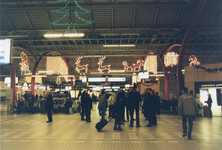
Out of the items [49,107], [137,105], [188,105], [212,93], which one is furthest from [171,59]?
[188,105]

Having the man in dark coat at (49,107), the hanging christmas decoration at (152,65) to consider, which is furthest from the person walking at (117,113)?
the hanging christmas decoration at (152,65)

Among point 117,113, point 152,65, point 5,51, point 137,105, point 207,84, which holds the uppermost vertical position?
point 152,65

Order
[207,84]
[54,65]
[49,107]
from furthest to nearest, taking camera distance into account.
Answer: [54,65], [207,84], [49,107]

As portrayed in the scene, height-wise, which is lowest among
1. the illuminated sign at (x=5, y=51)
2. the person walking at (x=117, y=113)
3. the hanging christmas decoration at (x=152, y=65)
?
the person walking at (x=117, y=113)

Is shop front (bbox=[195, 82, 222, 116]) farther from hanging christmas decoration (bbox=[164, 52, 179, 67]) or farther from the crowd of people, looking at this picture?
the crowd of people

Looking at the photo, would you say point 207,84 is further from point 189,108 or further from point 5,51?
point 5,51

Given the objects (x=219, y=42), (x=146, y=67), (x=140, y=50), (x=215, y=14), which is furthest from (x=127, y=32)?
(x=219, y=42)

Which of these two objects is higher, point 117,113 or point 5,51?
point 5,51

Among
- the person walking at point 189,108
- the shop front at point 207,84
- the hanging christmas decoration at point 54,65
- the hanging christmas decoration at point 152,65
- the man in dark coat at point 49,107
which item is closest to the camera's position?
the person walking at point 189,108

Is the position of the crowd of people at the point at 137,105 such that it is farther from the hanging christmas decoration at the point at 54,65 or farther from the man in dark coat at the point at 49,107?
the hanging christmas decoration at the point at 54,65

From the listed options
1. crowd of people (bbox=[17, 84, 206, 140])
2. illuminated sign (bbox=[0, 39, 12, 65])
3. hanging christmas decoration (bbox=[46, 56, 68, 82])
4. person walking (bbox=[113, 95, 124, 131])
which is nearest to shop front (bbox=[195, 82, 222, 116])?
crowd of people (bbox=[17, 84, 206, 140])

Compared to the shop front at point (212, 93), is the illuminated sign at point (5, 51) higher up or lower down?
higher up

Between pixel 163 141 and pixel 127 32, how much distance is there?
1217cm

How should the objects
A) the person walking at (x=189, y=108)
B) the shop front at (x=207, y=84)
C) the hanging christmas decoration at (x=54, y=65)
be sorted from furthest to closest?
the hanging christmas decoration at (x=54, y=65)
the shop front at (x=207, y=84)
the person walking at (x=189, y=108)
